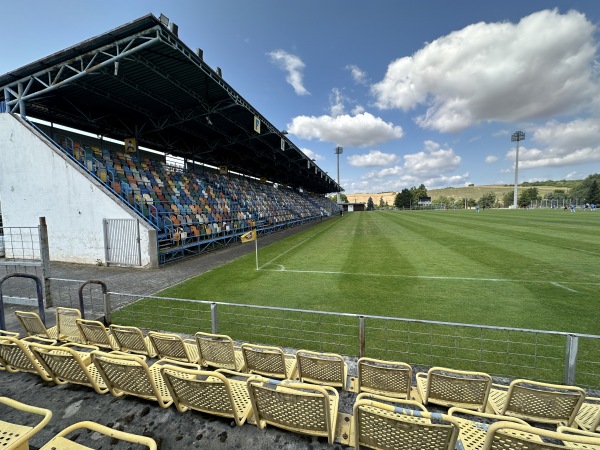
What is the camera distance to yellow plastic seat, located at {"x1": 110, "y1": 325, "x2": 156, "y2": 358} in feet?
14.2

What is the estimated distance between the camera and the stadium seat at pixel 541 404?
2643 millimetres

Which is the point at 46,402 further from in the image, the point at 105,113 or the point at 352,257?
the point at 105,113

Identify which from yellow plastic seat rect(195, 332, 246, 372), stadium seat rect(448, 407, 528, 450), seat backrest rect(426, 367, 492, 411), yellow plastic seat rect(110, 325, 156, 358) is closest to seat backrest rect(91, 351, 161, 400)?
yellow plastic seat rect(195, 332, 246, 372)

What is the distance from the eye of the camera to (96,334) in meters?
4.67

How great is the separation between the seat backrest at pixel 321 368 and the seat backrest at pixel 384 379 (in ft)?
0.85

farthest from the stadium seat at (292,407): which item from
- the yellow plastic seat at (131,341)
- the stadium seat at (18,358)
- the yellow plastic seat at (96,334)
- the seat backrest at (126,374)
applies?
the yellow plastic seat at (96,334)

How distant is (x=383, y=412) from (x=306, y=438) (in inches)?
41.8

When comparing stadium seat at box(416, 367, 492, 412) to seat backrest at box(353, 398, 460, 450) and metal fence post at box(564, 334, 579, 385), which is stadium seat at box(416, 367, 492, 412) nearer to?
seat backrest at box(353, 398, 460, 450)

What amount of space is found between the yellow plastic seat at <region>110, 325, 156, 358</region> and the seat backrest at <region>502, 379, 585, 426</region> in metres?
5.03

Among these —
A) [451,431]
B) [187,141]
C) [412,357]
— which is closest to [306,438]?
[451,431]

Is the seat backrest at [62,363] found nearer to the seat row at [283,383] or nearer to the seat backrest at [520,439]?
the seat row at [283,383]

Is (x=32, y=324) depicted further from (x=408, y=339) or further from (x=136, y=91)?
(x=136, y=91)

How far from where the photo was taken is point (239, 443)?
8.53 feet

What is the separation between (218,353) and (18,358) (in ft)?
8.93
